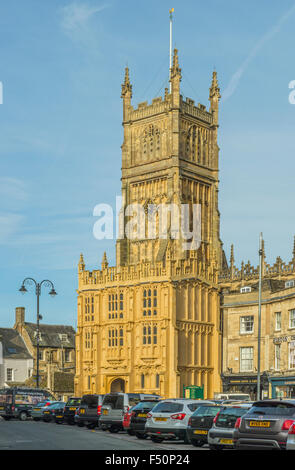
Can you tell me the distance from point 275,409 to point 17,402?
3283 centimetres

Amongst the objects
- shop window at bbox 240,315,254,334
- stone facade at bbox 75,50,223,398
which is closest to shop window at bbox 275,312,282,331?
shop window at bbox 240,315,254,334

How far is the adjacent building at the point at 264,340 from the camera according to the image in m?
55.2

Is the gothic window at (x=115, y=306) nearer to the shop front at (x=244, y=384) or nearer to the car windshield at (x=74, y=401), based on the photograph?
the shop front at (x=244, y=384)

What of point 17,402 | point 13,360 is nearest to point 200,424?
point 17,402

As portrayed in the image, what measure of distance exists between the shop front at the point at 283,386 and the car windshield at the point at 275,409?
3447 cm

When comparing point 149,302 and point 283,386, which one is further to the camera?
point 149,302

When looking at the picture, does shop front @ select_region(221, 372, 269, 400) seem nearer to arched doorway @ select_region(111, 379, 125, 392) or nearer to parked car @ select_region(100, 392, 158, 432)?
arched doorway @ select_region(111, 379, 125, 392)

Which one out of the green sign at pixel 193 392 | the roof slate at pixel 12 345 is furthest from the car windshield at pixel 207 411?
the roof slate at pixel 12 345

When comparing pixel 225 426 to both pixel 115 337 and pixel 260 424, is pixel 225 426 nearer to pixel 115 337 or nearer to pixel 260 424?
pixel 260 424

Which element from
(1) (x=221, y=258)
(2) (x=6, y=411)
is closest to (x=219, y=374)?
(1) (x=221, y=258)

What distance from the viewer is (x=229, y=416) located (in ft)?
78.4
